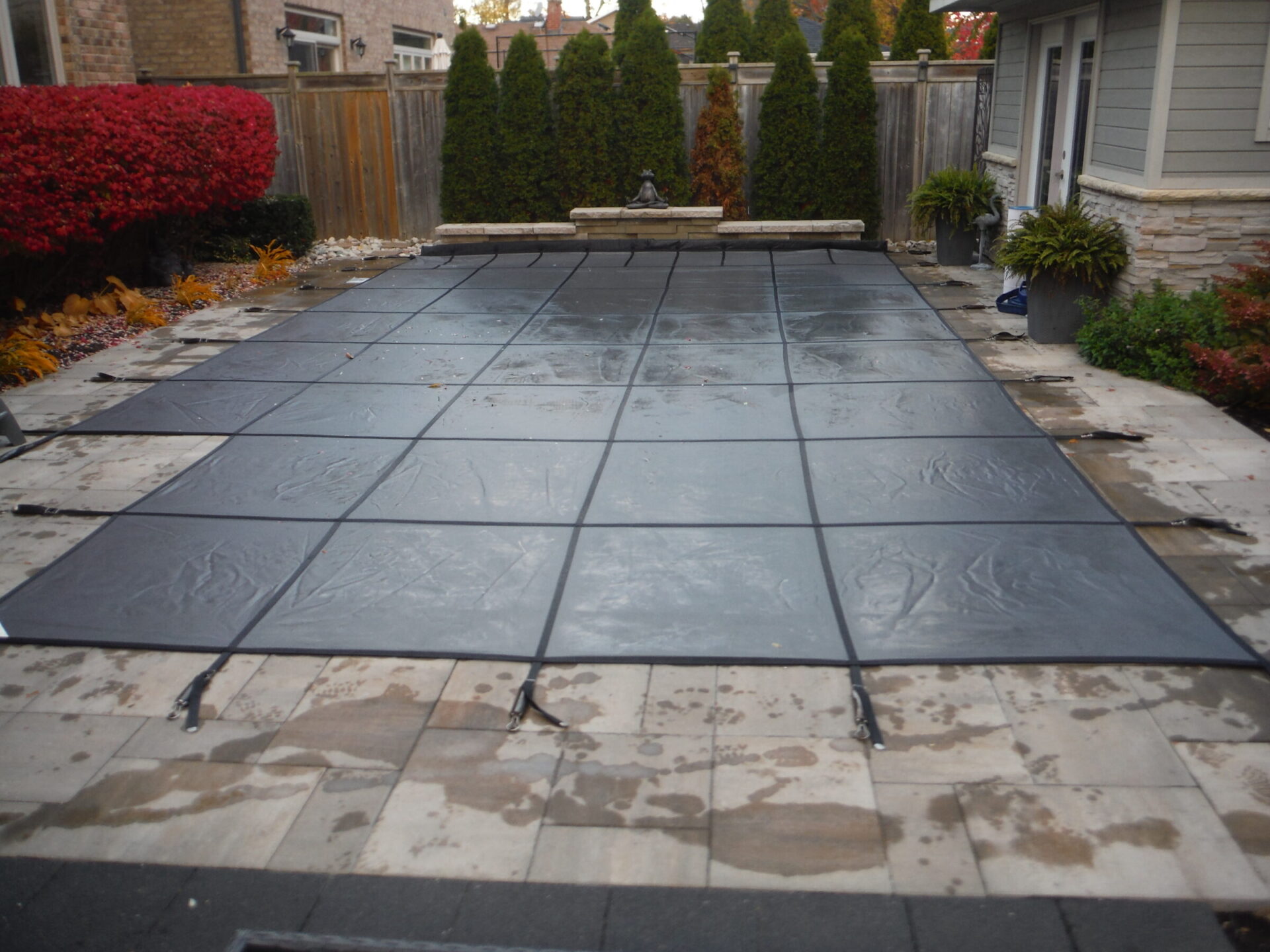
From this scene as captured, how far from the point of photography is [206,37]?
1215 centimetres

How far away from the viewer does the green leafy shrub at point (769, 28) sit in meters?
13.4

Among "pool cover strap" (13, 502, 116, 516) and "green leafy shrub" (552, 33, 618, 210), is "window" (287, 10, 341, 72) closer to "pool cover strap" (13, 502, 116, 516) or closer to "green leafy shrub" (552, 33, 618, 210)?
"green leafy shrub" (552, 33, 618, 210)

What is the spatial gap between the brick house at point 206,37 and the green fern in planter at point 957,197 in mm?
7614

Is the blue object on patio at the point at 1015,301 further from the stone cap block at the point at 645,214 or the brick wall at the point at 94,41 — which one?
the brick wall at the point at 94,41

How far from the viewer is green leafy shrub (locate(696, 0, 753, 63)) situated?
13352mm

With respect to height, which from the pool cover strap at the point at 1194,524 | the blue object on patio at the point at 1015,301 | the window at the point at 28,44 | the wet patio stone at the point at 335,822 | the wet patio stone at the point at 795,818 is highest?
the window at the point at 28,44

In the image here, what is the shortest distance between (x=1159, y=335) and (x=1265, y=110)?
1.50 metres

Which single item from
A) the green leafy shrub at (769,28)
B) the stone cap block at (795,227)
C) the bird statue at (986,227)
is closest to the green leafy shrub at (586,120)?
the stone cap block at (795,227)

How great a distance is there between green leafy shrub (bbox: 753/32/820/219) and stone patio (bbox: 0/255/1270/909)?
8533 millimetres

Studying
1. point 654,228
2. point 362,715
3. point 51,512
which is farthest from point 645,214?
point 362,715

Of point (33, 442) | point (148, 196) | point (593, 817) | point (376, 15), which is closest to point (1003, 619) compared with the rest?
point (593, 817)

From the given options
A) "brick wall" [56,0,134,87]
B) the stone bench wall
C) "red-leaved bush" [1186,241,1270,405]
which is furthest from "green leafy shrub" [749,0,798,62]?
"red-leaved bush" [1186,241,1270,405]

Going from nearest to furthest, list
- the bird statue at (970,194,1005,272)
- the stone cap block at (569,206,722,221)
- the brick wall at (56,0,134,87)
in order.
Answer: the brick wall at (56,0,134,87) < the bird statue at (970,194,1005,272) < the stone cap block at (569,206,722,221)

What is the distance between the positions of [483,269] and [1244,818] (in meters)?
8.67
